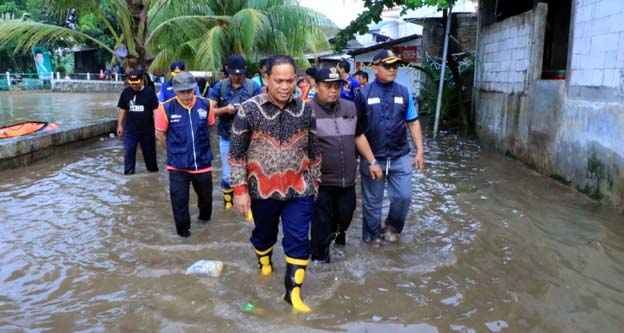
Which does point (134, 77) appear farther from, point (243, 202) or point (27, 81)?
point (27, 81)

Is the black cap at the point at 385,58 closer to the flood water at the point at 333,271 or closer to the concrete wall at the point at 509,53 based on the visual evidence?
the flood water at the point at 333,271

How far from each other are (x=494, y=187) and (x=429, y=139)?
16.7 ft

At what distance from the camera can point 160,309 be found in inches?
139

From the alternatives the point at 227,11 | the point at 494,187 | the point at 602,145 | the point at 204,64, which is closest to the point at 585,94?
the point at 602,145

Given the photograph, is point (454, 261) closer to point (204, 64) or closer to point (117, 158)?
point (117, 158)

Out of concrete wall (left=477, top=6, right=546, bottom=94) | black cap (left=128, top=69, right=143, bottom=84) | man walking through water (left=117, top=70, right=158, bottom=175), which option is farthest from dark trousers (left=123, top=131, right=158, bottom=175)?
concrete wall (left=477, top=6, right=546, bottom=94)

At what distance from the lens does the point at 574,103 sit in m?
6.93

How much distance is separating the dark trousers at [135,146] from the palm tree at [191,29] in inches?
155

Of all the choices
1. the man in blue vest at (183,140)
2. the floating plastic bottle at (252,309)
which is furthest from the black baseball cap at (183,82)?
the floating plastic bottle at (252,309)

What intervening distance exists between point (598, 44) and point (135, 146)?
6756 millimetres

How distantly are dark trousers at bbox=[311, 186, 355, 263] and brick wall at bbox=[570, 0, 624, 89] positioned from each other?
3.82 m

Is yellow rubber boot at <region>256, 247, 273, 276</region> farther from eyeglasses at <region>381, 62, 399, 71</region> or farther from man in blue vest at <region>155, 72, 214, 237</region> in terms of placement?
eyeglasses at <region>381, 62, 399, 71</region>

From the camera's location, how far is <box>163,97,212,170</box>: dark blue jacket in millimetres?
4926

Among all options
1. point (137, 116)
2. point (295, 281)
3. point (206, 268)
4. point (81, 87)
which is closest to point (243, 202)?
point (295, 281)
